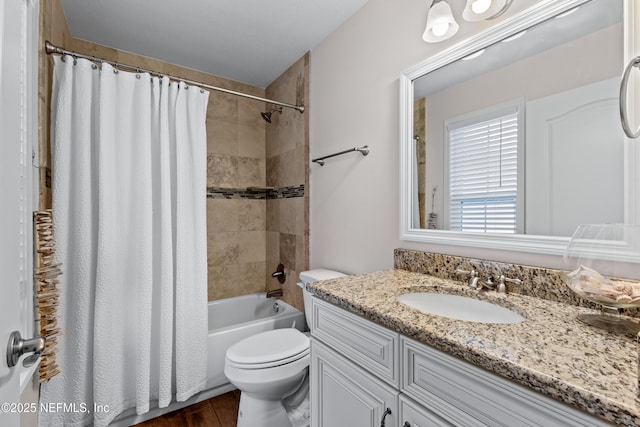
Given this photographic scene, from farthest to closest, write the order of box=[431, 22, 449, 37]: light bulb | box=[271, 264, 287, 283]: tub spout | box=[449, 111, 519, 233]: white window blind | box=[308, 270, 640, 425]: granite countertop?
box=[271, 264, 287, 283]: tub spout → box=[431, 22, 449, 37]: light bulb → box=[449, 111, 519, 233]: white window blind → box=[308, 270, 640, 425]: granite countertop

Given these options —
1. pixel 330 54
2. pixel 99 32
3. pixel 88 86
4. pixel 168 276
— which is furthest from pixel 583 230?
pixel 99 32

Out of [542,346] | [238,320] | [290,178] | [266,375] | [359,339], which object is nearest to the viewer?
[542,346]

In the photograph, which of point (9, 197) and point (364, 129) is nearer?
point (9, 197)

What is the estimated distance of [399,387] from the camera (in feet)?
2.56

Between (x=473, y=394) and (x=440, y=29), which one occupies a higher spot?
(x=440, y=29)

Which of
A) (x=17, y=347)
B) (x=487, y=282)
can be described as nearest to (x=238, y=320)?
(x=17, y=347)

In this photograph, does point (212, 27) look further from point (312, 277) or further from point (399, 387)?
point (399, 387)

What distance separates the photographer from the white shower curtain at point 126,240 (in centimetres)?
146

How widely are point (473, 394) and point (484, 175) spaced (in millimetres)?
799

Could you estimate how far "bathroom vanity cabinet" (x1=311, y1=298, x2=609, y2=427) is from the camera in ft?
1.81

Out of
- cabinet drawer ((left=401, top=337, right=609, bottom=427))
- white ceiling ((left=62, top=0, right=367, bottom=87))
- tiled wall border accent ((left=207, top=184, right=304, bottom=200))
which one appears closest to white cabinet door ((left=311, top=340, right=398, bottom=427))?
cabinet drawer ((left=401, top=337, right=609, bottom=427))

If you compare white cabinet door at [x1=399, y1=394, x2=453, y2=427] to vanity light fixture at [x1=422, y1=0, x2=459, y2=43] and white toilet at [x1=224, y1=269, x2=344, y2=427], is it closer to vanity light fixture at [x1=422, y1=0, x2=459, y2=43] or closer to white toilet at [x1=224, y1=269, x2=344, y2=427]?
white toilet at [x1=224, y1=269, x2=344, y2=427]

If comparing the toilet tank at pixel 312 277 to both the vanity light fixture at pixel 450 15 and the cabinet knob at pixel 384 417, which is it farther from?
the vanity light fixture at pixel 450 15

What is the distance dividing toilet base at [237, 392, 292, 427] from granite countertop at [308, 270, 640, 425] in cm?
92
